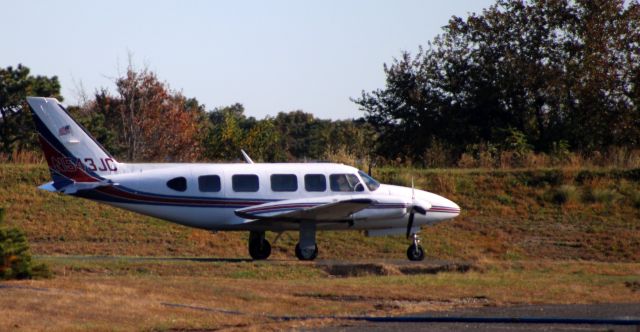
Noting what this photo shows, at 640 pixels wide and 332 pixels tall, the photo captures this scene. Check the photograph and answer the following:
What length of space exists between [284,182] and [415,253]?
394 centimetres

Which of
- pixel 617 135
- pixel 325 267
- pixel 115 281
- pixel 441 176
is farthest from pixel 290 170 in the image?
pixel 617 135

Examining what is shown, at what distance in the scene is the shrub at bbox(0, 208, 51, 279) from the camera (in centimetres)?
2205

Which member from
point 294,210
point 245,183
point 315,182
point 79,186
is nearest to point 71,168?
point 79,186

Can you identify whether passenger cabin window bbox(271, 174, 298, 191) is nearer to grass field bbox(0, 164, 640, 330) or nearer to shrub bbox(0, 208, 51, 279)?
grass field bbox(0, 164, 640, 330)

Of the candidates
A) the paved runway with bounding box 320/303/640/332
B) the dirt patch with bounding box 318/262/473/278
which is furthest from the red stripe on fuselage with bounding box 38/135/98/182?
the paved runway with bounding box 320/303/640/332

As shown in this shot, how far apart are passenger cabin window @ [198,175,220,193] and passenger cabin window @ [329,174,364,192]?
9.61ft

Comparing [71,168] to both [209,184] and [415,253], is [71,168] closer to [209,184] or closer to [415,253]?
[209,184]

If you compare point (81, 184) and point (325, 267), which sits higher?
point (81, 184)

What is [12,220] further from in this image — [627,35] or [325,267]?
[627,35]

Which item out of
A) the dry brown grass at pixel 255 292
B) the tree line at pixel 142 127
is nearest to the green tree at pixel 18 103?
the tree line at pixel 142 127

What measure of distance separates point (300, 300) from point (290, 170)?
10.1 meters

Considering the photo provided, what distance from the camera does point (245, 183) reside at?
3138 cm

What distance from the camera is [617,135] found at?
55.3 m

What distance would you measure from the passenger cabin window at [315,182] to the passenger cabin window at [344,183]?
21 centimetres
